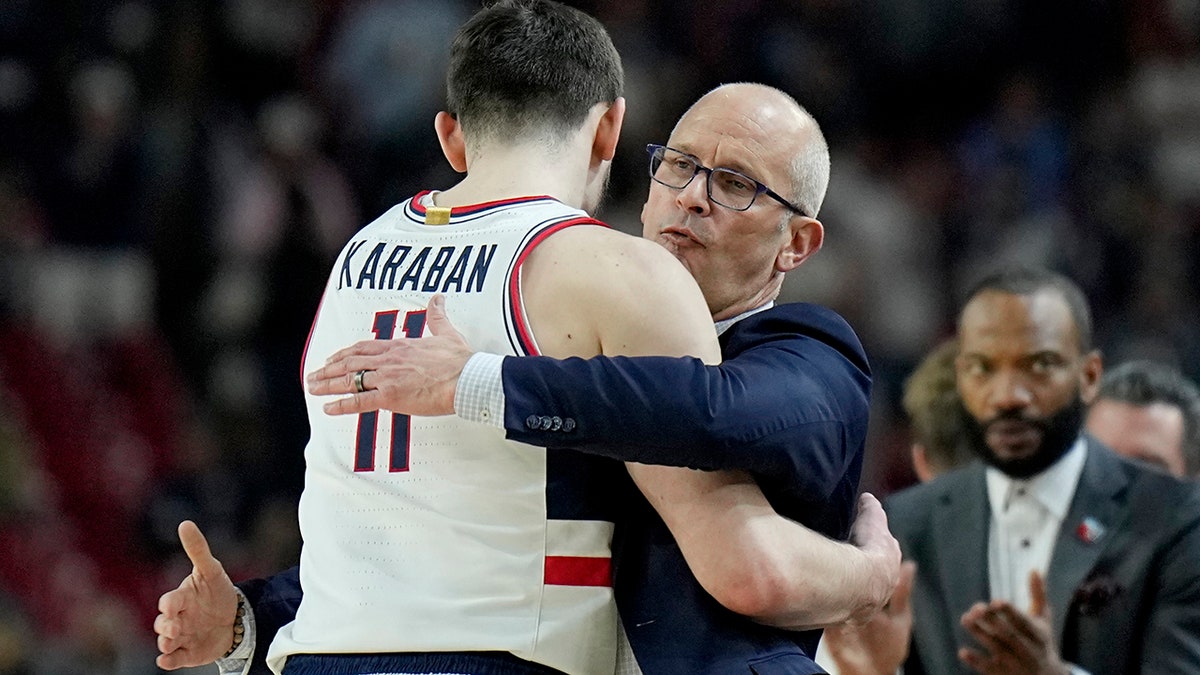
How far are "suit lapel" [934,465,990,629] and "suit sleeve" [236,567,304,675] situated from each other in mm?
3006

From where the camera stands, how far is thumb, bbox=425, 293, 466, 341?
9.87 feet

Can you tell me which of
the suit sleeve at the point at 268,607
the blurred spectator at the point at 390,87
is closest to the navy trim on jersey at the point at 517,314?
the suit sleeve at the point at 268,607

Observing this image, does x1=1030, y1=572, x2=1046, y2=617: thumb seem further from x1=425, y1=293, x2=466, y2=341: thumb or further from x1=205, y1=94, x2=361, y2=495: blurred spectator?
x1=205, y1=94, x2=361, y2=495: blurred spectator

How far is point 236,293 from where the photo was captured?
10172 mm

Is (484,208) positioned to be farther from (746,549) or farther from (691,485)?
(746,549)

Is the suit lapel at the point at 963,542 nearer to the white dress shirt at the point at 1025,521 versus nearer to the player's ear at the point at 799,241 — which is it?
the white dress shirt at the point at 1025,521

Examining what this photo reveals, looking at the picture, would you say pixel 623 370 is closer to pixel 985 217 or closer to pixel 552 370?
pixel 552 370

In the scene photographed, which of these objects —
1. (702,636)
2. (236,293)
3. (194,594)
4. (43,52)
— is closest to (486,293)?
(702,636)

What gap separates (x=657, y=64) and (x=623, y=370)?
886 centimetres

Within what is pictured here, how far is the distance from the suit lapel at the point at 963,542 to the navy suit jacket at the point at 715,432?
8.76 ft

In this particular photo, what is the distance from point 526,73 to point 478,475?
88 centimetres

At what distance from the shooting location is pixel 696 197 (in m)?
3.70

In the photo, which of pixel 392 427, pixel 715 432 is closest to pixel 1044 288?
pixel 715 432

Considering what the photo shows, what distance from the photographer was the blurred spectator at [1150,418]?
6984mm
